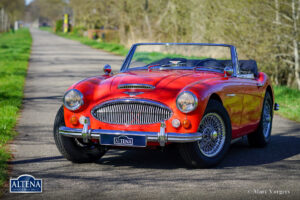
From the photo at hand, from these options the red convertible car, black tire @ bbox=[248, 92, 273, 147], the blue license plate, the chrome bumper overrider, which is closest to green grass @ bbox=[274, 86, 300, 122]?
black tire @ bbox=[248, 92, 273, 147]

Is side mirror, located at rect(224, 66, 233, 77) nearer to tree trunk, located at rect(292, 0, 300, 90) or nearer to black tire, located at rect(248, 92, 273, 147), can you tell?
black tire, located at rect(248, 92, 273, 147)

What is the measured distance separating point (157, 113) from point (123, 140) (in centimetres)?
45

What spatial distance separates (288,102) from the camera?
12.4 metres

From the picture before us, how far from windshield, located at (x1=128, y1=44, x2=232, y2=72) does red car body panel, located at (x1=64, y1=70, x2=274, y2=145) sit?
0.28m

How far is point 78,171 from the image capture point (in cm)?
561

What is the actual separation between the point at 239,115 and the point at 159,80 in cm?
130

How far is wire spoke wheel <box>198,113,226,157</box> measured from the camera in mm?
5734

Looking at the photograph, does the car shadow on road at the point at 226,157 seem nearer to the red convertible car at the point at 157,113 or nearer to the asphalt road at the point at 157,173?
the asphalt road at the point at 157,173

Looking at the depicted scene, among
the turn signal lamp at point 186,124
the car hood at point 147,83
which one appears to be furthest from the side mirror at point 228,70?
the turn signal lamp at point 186,124

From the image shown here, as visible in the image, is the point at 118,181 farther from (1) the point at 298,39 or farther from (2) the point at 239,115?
(1) the point at 298,39

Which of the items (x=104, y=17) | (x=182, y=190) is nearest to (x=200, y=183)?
(x=182, y=190)

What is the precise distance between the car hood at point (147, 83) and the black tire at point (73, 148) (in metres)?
0.52

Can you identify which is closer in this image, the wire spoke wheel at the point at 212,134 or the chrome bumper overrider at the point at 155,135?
the chrome bumper overrider at the point at 155,135

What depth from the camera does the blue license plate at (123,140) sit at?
5.37 m
